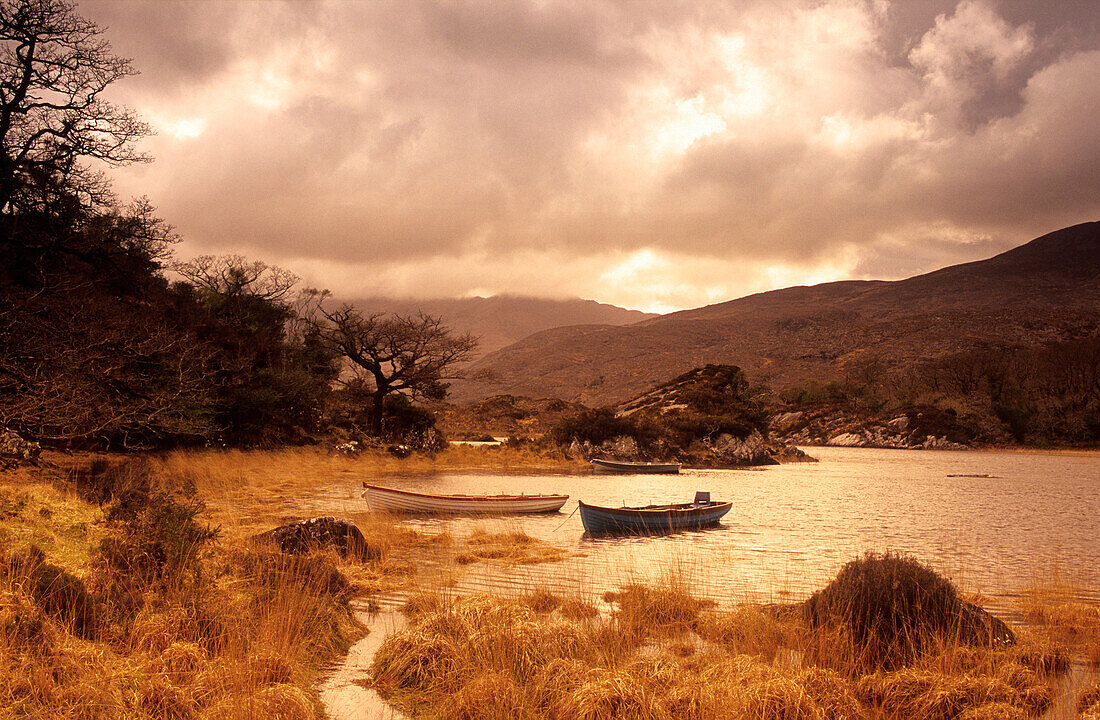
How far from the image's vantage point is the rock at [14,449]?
47.6ft

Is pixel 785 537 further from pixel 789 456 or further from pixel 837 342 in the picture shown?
pixel 837 342

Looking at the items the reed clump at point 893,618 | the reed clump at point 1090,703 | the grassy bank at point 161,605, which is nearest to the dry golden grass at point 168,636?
the grassy bank at point 161,605

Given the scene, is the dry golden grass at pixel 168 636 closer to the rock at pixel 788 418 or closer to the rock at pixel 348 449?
the rock at pixel 348 449

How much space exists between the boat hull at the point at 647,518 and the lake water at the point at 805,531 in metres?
0.36

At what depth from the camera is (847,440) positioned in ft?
251

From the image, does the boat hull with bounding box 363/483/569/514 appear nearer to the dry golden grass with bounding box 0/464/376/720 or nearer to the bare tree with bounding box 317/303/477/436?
the dry golden grass with bounding box 0/464/376/720

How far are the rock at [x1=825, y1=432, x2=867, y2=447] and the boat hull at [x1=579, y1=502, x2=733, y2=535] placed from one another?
211 feet

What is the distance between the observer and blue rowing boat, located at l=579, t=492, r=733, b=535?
54.5 feet

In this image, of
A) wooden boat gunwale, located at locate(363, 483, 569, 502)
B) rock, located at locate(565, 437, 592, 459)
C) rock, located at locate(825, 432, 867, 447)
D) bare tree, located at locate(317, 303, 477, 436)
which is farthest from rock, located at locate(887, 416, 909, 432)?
wooden boat gunwale, located at locate(363, 483, 569, 502)

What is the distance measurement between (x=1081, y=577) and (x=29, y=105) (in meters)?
29.2

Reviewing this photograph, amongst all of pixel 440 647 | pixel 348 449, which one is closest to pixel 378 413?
pixel 348 449

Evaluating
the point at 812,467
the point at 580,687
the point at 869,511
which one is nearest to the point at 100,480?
the point at 580,687

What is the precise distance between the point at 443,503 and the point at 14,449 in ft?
34.3

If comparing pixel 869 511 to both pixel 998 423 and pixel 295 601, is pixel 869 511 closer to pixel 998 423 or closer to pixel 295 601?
pixel 295 601
